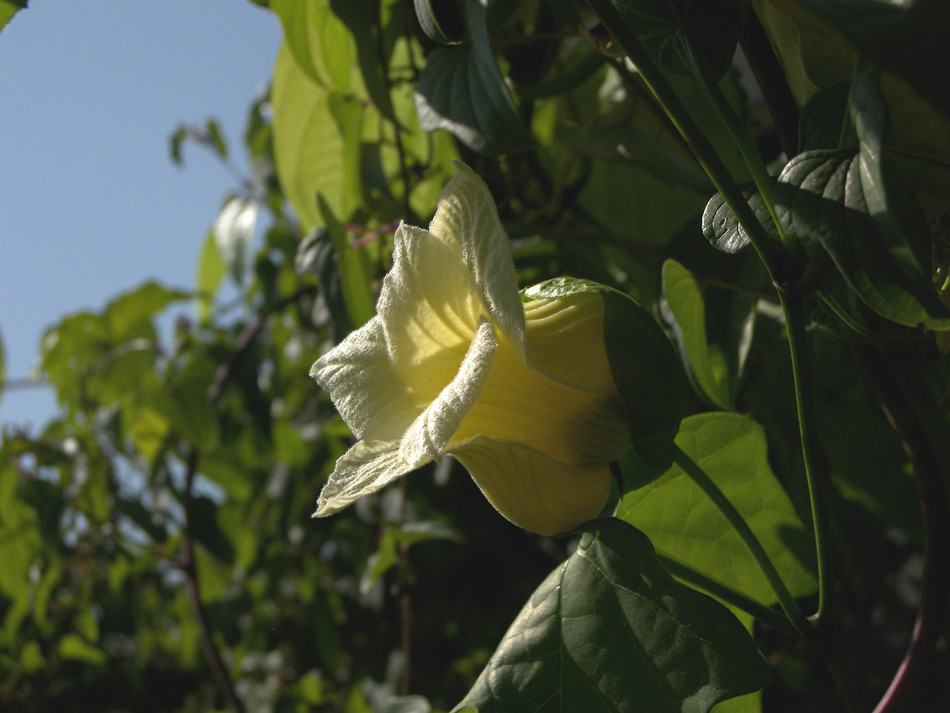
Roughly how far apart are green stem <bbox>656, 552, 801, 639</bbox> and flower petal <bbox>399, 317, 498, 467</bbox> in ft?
0.44

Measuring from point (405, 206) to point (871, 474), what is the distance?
1.32 ft

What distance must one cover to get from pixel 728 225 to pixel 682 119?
0.05 metres

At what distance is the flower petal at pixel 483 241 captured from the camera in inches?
9.8

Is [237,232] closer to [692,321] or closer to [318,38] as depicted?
[318,38]

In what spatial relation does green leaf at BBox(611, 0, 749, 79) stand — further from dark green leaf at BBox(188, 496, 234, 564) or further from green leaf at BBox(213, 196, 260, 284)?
dark green leaf at BBox(188, 496, 234, 564)

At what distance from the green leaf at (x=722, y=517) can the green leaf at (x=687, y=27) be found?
0.17 metres

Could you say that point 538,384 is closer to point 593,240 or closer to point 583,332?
point 583,332

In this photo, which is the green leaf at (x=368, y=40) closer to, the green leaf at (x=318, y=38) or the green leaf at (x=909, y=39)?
the green leaf at (x=318, y=38)

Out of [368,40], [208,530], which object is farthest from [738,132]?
[208,530]

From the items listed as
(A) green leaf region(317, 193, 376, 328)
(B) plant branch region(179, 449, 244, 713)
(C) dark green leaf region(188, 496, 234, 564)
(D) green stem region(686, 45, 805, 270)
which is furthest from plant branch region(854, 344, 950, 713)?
(C) dark green leaf region(188, 496, 234, 564)

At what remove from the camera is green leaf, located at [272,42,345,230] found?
2.35 ft

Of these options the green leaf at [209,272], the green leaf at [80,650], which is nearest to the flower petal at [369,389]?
the green leaf at [209,272]

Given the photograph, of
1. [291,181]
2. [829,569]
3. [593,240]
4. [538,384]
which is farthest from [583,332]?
[291,181]

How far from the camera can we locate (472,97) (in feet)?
1.46
